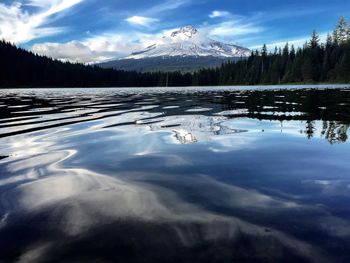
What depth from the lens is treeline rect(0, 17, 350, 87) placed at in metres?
133

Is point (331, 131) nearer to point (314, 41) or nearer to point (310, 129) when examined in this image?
point (310, 129)

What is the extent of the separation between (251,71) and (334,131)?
17195 cm

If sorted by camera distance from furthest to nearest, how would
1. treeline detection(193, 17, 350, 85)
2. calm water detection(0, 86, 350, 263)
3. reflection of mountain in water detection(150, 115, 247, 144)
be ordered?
treeline detection(193, 17, 350, 85)
reflection of mountain in water detection(150, 115, 247, 144)
calm water detection(0, 86, 350, 263)

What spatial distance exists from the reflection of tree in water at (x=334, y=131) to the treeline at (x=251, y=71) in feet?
388

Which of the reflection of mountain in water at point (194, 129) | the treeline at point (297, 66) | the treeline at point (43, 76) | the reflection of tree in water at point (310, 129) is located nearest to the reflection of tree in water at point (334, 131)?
the reflection of tree in water at point (310, 129)

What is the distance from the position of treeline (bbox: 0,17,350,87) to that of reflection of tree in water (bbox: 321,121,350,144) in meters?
118

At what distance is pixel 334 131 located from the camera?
1091 centimetres

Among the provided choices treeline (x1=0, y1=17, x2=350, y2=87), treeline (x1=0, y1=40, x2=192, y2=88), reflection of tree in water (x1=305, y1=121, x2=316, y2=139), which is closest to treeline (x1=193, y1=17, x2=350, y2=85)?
treeline (x1=0, y1=17, x2=350, y2=87)

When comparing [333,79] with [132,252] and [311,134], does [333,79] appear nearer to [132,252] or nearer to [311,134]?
[311,134]

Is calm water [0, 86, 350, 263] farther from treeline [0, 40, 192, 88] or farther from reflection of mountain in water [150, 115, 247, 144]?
treeline [0, 40, 192, 88]

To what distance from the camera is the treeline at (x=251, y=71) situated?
133 m

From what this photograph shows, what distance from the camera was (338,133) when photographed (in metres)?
10.6

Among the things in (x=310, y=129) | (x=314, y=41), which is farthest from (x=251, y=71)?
(x=310, y=129)

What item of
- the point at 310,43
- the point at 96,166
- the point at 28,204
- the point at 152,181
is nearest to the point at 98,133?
the point at 96,166
